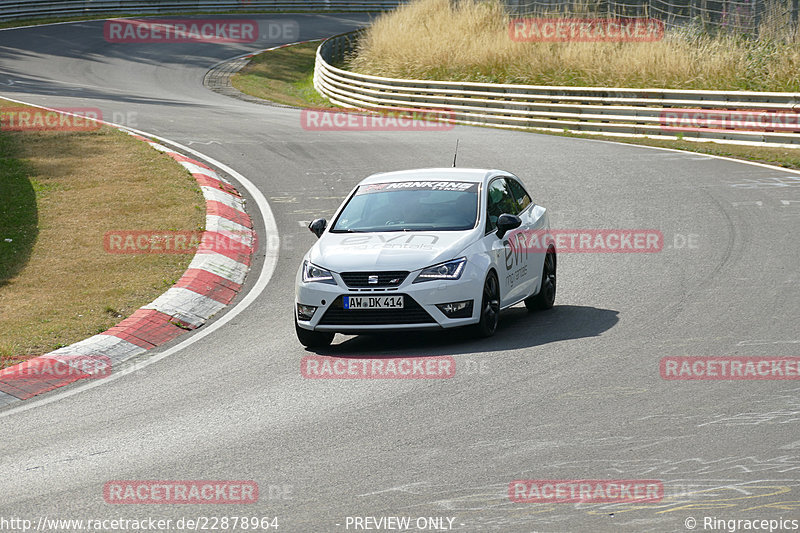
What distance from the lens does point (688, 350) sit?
925 cm

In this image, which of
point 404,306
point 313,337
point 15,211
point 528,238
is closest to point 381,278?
point 404,306

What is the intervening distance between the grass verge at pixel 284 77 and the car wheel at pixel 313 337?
26.2 meters

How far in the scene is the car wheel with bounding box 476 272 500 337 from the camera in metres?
10.0

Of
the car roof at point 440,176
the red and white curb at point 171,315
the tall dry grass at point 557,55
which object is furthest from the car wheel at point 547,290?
the tall dry grass at point 557,55

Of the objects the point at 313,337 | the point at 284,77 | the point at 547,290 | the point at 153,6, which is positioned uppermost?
the point at 313,337

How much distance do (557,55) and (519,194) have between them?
70.2ft

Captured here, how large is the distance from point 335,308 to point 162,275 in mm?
4279

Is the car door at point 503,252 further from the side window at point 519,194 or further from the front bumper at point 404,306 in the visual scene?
the front bumper at point 404,306

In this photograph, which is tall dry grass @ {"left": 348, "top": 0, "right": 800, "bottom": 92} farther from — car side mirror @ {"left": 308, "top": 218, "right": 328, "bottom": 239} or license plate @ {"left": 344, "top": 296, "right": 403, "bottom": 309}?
license plate @ {"left": 344, "top": 296, "right": 403, "bottom": 309}

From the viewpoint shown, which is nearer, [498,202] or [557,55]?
[498,202]

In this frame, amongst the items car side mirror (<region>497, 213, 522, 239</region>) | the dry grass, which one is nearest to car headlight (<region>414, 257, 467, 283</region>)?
car side mirror (<region>497, 213, 522, 239</region>)

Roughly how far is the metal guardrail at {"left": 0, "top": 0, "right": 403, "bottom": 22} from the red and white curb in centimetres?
4120

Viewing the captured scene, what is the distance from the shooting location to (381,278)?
981cm

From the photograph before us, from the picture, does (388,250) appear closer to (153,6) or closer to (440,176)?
(440,176)
